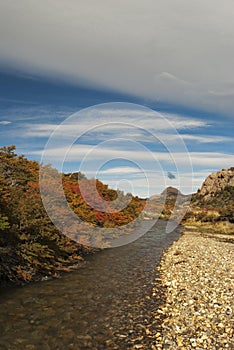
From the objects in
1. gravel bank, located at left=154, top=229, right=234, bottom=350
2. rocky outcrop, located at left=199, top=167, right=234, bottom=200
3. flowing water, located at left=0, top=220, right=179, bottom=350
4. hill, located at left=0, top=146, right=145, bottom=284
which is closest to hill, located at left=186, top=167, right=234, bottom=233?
rocky outcrop, located at left=199, top=167, right=234, bottom=200

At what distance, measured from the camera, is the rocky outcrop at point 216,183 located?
122794 millimetres

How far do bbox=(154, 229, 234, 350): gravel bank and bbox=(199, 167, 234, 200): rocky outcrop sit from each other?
4160 inches

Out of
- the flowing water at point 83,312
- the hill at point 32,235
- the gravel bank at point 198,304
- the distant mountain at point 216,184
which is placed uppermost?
the distant mountain at point 216,184

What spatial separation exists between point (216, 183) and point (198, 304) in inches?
4902

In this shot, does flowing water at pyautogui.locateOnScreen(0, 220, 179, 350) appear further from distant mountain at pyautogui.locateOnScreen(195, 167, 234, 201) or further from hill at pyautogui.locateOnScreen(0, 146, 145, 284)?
distant mountain at pyautogui.locateOnScreen(195, 167, 234, 201)

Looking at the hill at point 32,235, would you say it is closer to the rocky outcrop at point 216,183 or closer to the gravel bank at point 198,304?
the gravel bank at point 198,304

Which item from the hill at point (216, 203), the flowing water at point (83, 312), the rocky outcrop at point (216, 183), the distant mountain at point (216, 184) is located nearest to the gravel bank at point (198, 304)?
the flowing water at point (83, 312)

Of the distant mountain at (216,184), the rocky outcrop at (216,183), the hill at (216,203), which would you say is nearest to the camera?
the hill at (216,203)

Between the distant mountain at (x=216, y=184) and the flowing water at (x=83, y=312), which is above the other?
the distant mountain at (x=216, y=184)

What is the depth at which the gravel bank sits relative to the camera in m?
9.79

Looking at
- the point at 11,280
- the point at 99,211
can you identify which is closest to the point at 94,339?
the point at 11,280

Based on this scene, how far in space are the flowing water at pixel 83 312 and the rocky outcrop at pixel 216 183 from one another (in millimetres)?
110342

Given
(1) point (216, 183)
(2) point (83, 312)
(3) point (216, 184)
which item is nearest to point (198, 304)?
(2) point (83, 312)

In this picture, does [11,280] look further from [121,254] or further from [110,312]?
[121,254]
